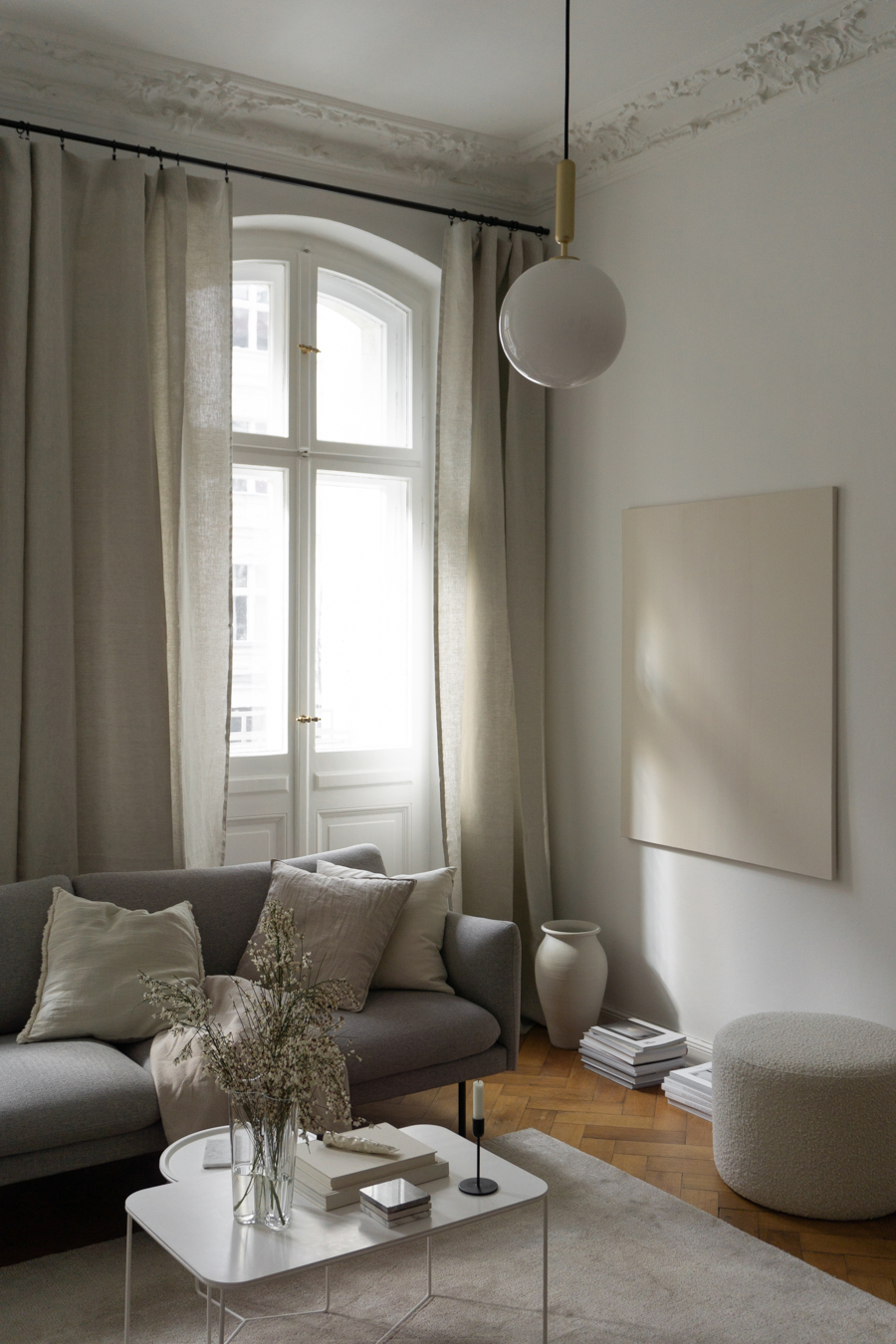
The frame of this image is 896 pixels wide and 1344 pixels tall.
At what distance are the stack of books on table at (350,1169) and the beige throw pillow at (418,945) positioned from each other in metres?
1.05

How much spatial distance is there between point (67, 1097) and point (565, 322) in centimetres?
205

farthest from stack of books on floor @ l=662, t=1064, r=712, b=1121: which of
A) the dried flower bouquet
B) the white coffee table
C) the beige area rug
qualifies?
the dried flower bouquet

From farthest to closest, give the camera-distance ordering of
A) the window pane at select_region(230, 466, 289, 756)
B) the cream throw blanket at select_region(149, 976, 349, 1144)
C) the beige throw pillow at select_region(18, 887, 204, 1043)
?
the window pane at select_region(230, 466, 289, 756) → the beige throw pillow at select_region(18, 887, 204, 1043) → the cream throw blanket at select_region(149, 976, 349, 1144)

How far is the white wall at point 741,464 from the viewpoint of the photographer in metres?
3.45

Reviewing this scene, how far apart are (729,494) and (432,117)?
177 cm

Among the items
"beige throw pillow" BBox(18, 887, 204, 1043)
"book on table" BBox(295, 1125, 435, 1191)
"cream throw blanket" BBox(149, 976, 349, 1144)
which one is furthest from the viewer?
"beige throw pillow" BBox(18, 887, 204, 1043)

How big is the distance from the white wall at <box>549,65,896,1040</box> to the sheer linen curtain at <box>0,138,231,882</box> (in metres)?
1.44

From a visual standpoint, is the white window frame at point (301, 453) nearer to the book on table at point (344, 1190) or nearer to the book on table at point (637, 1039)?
the book on table at point (637, 1039)

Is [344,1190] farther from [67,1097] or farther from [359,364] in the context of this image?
[359,364]

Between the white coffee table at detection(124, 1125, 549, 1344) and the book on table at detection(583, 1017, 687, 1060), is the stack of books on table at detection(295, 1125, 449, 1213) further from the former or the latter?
the book on table at detection(583, 1017, 687, 1060)

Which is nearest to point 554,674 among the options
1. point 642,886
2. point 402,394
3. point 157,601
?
point 642,886

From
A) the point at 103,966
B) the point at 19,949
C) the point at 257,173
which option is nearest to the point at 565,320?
the point at 103,966

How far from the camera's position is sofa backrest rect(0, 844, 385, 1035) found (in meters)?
3.17

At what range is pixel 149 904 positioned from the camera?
346cm
